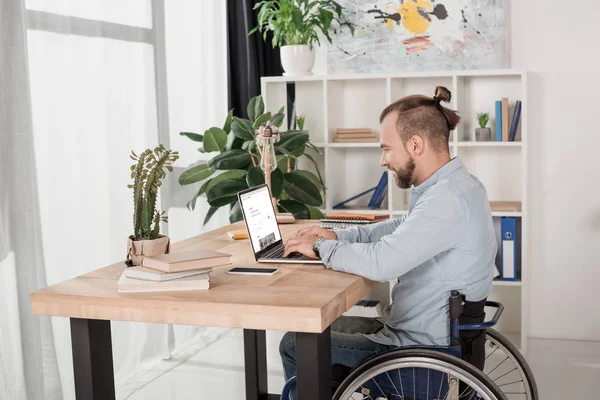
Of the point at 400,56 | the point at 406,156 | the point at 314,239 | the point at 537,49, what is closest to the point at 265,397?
the point at 314,239

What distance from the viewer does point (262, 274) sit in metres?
2.20

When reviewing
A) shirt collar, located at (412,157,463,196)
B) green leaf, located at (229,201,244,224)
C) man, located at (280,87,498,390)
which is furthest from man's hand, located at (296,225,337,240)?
green leaf, located at (229,201,244,224)

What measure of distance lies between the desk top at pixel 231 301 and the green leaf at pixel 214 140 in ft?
5.73

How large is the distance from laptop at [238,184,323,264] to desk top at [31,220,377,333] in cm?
13

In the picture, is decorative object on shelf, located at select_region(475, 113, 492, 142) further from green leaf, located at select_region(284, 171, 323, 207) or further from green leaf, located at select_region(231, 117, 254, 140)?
green leaf, located at select_region(231, 117, 254, 140)

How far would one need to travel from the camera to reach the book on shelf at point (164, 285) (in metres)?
2.03

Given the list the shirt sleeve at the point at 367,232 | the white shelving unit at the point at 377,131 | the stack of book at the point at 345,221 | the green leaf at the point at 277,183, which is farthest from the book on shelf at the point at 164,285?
the white shelving unit at the point at 377,131

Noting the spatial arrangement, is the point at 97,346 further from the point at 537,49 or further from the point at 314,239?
the point at 537,49

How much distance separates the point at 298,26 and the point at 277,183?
1017 mm

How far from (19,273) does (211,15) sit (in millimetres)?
2099

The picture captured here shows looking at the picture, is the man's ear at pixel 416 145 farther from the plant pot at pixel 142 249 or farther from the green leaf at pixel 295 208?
the green leaf at pixel 295 208

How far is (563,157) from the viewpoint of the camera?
14.2 feet

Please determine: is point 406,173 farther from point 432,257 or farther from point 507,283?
point 507,283

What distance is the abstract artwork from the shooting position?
13.9ft
